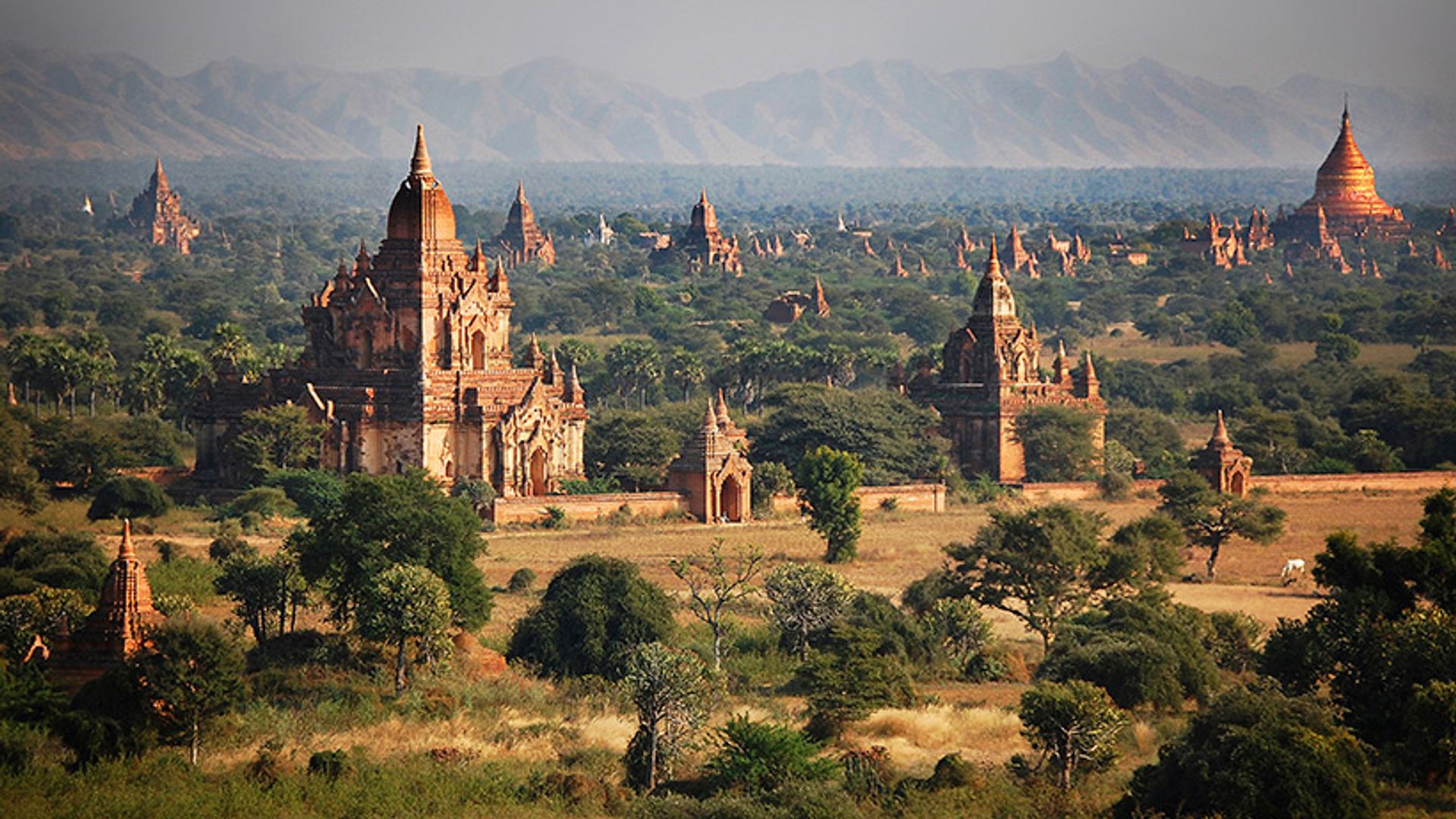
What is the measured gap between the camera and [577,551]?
54.2 m

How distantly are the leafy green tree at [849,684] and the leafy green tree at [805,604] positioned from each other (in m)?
2.89

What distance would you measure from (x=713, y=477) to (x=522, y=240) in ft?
388

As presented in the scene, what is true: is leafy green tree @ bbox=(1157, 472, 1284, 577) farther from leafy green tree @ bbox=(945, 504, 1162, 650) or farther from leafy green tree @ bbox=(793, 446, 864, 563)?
leafy green tree @ bbox=(945, 504, 1162, 650)

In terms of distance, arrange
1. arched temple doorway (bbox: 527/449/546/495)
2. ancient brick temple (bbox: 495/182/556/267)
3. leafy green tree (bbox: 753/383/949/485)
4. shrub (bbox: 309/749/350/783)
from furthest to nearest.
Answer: ancient brick temple (bbox: 495/182/556/267) → leafy green tree (bbox: 753/383/949/485) → arched temple doorway (bbox: 527/449/546/495) → shrub (bbox: 309/749/350/783)

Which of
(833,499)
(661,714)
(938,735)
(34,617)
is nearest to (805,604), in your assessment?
(938,735)

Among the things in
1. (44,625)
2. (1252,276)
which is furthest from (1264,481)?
(1252,276)

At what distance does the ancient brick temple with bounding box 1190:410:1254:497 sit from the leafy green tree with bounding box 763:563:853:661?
76.9 feet

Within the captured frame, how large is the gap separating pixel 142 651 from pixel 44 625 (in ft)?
13.7

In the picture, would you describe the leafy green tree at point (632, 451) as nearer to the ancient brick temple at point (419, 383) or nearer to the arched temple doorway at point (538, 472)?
the ancient brick temple at point (419, 383)

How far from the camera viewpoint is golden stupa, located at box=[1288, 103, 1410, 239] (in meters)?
178

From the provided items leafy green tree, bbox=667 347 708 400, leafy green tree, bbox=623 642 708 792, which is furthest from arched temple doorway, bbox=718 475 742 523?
leafy green tree, bbox=623 642 708 792

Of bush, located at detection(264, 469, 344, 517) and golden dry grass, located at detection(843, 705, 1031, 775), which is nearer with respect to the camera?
golden dry grass, located at detection(843, 705, 1031, 775)

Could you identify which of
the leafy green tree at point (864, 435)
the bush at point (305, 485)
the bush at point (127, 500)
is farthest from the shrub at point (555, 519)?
the leafy green tree at point (864, 435)

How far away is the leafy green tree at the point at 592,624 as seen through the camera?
3953 cm
